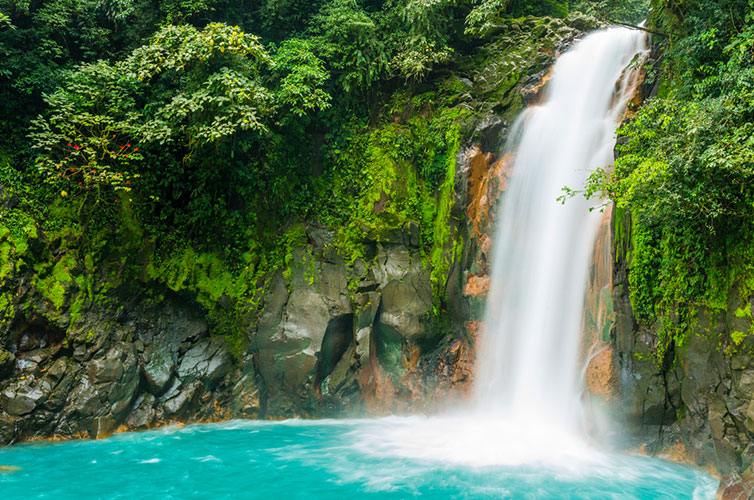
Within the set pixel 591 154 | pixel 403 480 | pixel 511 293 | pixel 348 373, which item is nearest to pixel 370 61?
pixel 591 154

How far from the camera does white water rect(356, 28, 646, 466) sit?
7832mm

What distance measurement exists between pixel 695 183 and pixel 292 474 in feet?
22.5

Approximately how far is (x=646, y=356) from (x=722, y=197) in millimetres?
2567

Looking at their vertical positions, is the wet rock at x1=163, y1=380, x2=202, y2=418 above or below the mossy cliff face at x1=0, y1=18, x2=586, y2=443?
below

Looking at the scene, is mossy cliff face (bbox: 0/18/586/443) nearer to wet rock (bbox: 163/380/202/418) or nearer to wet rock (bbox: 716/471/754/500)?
wet rock (bbox: 163/380/202/418)

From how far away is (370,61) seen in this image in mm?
11078

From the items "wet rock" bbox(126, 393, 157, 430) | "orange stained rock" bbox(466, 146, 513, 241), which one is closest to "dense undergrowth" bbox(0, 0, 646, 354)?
"orange stained rock" bbox(466, 146, 513, 241)

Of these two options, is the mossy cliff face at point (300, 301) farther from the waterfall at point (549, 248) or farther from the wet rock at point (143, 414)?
the waterfall at point (549, 248)

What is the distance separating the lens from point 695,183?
5965mm

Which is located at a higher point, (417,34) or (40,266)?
(417,34)

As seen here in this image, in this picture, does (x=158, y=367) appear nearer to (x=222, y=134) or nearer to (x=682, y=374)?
(x=222, y=134)

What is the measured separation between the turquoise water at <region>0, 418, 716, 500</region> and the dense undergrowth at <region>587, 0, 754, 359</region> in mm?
1938

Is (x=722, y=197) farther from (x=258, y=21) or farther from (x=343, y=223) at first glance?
(x=258, y=21)

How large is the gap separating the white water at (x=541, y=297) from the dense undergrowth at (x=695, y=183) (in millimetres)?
1390
